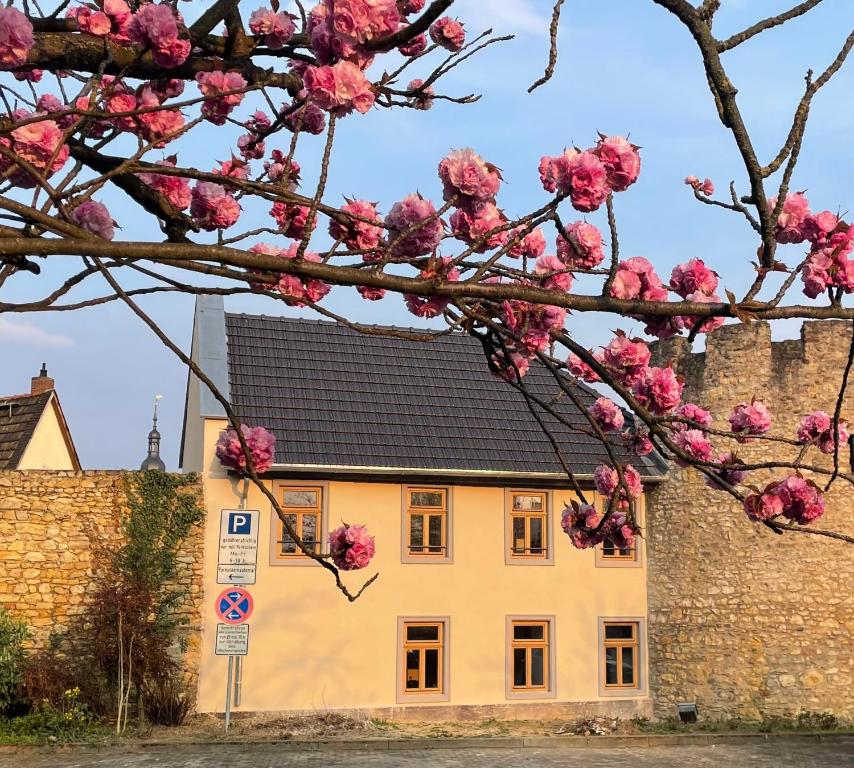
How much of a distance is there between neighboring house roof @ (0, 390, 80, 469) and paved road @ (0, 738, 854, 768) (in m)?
9.63

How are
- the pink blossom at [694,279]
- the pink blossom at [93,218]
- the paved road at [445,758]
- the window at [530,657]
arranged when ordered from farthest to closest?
the window at [530,657] → the paved road at [445,758] → the pink blossom at [694,279] → the pink blossom at [93,218]

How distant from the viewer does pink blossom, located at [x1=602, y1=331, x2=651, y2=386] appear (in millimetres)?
4559

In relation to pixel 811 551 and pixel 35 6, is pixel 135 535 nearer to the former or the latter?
pixel 811 551

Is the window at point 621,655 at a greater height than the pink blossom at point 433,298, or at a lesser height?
lesser

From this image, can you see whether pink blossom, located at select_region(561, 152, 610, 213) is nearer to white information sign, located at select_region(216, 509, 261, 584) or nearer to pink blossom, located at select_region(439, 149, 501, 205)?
pink blossom, located at select_region(439, 149, 501, 205)

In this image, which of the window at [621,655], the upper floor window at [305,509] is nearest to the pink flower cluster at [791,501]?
the upper floor window at [305,509]

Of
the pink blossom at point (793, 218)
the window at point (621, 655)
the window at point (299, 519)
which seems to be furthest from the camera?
the window at point (621, 655)

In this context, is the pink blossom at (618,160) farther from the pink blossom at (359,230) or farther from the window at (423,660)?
the window at (423,660)

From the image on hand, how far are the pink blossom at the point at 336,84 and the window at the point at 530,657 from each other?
1509 centimetres

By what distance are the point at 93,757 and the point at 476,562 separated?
6.92 meters

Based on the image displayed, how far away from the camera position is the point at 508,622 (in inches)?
692

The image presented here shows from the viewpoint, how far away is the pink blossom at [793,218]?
3947mm

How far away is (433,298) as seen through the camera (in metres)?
3.51

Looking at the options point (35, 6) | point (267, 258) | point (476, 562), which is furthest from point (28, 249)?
point (476, 562)
